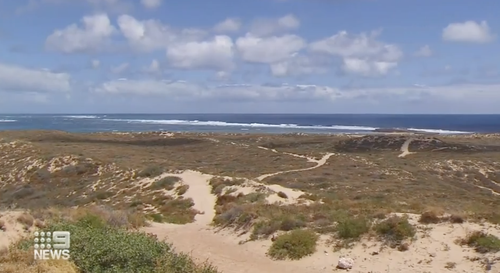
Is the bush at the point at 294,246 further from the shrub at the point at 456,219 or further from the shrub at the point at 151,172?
the shrub at the point at 151,172

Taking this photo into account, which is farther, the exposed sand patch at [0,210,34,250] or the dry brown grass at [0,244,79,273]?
the exposed sand patch at [0,210,34,250]

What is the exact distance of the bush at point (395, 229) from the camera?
14.2m

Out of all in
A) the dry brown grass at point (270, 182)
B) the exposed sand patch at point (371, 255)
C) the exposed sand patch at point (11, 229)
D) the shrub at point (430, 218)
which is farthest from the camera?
the dry brown grass at point (270, 182)

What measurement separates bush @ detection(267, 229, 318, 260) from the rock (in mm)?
1285

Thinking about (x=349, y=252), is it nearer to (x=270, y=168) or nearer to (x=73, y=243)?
(x=73, y=243)

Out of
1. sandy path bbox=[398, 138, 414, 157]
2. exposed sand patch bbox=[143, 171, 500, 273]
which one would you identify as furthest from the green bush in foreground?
sandy path bbox=[398, 138, 414, 157]


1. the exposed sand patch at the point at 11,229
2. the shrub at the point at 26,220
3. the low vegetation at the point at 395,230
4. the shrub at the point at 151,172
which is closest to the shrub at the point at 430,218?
the low vegetation at the point at 395,230

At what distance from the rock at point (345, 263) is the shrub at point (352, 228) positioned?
163cm

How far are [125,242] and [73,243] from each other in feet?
4.35

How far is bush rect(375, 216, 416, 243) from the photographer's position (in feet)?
46.5

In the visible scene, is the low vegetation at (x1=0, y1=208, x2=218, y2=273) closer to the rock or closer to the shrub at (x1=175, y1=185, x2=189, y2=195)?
the rock

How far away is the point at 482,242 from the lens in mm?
12891

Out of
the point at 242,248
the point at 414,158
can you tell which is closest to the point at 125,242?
the point at 242,248

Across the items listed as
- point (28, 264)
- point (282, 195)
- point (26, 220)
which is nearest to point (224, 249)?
point (26, 220)
